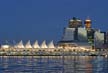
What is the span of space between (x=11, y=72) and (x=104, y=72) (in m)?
9.58

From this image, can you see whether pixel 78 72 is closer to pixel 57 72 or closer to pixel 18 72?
pixel 57 72

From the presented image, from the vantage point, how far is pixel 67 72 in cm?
5162

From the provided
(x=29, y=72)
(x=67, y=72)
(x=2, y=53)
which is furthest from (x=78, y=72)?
(x=2, y=53)

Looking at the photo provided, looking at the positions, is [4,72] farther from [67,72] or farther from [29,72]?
[67,72]

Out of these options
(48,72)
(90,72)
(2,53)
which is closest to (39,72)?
(48,72)

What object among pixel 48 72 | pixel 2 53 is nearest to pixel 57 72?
pixel 48 72

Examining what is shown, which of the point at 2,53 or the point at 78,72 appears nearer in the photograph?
the point at 78,72

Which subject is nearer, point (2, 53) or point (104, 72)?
point (104, 72)

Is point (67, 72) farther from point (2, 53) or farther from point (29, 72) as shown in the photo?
point (2, 53)

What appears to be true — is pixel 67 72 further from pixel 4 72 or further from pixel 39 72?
pixel 4 72

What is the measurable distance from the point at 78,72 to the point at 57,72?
7.25 ft

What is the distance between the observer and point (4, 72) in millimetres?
51875

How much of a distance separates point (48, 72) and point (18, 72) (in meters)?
3.02

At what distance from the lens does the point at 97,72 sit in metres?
53.7
